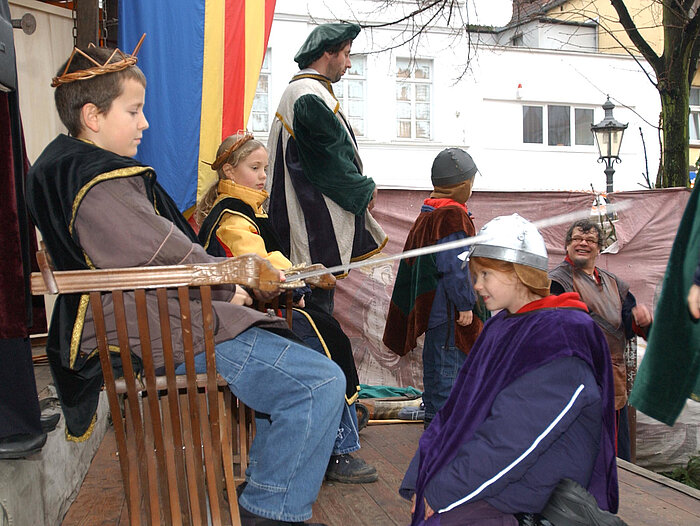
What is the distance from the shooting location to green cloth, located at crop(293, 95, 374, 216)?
3166mm

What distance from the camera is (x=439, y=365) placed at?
155 inches

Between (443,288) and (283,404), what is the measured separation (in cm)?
198

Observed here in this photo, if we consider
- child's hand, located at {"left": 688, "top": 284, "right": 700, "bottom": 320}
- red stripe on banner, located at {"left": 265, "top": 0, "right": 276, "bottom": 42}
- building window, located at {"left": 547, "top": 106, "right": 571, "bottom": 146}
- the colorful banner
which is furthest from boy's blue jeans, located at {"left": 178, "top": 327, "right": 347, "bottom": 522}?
building window, located at {"left": 547, "top": 106, "right": 571, "bottom": 146}

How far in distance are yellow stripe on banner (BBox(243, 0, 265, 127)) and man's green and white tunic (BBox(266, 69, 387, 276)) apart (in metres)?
0.99

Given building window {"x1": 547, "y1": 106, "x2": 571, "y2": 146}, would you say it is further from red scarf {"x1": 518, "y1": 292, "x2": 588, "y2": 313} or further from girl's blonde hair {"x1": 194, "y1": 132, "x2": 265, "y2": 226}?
red scarf {"x1": 518, "y1": 292, "x2": 588, "y2": 313}

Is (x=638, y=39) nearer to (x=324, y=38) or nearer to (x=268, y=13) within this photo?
(x=268, y=13)

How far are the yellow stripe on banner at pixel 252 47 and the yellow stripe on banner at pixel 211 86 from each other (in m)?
0.21

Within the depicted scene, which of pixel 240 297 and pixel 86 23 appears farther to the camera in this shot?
pixel 86 23

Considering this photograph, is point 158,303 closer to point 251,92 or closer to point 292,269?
point 292,269

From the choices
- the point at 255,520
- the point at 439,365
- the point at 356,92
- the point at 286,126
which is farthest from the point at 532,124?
the point at 255,520

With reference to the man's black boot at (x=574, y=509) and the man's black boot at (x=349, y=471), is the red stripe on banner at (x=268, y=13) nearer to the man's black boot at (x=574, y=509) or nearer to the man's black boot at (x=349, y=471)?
the man's black boot at (x=349, y=471)

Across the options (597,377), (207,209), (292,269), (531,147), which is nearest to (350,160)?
(207,209)

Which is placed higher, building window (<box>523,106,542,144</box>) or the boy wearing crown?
building window (<box>523,106,542,144</box>)

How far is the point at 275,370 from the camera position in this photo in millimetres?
2119
